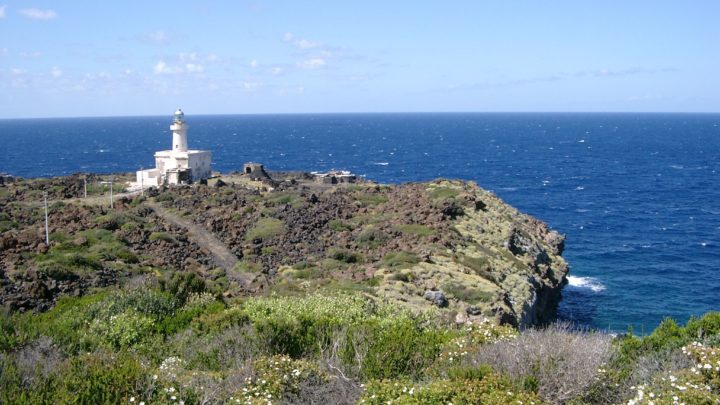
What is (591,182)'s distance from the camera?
93625 millimetres

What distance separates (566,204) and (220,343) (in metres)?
67.6

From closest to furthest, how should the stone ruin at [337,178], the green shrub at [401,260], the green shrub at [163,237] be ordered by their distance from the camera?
the green shrub at [401,260] < the green shrub at [163,237] < the stone ruin at [337,178]

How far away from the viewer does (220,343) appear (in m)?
15.0

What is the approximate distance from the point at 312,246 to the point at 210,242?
21.7 feet

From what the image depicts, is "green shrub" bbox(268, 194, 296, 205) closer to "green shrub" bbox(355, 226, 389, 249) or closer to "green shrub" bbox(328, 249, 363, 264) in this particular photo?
"green shrub" bbox(355, 226, 389, 249)

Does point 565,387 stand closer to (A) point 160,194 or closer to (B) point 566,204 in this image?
(A) point 160,194

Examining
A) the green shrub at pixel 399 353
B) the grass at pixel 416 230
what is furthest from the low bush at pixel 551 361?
the grass at pixel 416 230

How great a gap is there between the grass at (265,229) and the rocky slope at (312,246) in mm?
74

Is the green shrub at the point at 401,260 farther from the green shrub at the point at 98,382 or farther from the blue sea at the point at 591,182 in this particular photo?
the green shrub at the point at 98,382

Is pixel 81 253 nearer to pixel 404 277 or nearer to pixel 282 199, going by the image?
pixel 404 277

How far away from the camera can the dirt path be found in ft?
107

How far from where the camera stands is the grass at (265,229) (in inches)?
1553

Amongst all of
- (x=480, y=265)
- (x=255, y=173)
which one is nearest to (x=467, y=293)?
(x=480, y=265)

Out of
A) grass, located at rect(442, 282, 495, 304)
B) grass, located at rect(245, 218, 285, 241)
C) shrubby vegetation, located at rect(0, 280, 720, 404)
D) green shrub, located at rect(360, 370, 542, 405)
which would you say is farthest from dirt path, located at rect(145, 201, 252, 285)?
green shrub, located at rect(360, 370, 542, 405)
